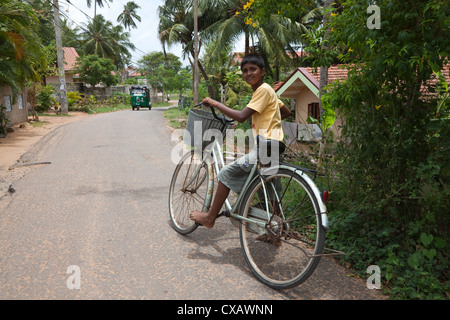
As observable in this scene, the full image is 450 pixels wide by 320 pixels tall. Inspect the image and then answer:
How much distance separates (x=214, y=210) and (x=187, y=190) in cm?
84

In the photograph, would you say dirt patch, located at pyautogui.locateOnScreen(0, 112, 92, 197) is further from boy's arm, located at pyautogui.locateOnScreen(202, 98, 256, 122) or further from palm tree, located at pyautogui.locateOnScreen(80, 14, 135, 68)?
palm tree, located at pyautogui.locateOnScreen(80, 14, 135, 68)

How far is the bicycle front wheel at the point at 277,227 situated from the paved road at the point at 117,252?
149mm

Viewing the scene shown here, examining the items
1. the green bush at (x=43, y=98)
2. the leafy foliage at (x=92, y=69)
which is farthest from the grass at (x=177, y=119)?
the leafy foliage at (x=92, y=69)

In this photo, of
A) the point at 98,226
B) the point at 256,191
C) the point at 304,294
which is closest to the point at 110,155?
the point at 98,226

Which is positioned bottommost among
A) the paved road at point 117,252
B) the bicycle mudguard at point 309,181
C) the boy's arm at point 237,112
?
the paved road at point 117,252

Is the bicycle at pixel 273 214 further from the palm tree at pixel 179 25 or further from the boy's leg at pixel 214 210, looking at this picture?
the palm tree at pixel 179 25

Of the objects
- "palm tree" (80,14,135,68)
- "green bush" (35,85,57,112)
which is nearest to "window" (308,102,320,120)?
"green bush" (35,85,57,112)

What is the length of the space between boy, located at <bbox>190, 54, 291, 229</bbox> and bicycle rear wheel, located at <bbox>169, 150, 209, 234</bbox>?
2.01 feet

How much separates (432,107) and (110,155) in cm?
744

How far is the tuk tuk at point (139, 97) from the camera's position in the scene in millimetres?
34181

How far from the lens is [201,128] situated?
11.6ft

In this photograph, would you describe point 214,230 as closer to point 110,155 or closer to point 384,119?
point 384,119

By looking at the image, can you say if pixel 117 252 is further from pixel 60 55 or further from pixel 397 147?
pixel 60 55

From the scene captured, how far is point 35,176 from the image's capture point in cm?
673
